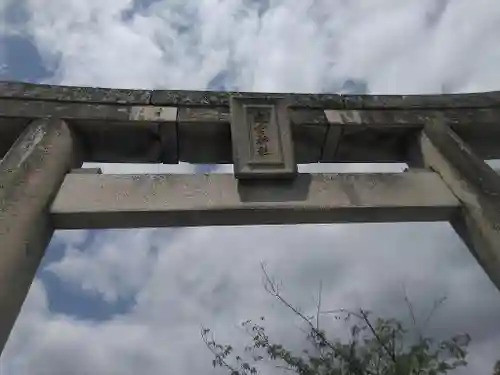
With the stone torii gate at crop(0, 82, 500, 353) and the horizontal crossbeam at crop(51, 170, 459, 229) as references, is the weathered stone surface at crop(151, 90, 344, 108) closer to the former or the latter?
the stone torii gate at crop(0, 82, 500, 353)

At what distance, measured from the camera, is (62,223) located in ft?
11.1

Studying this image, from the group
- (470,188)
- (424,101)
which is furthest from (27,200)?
(424,101)

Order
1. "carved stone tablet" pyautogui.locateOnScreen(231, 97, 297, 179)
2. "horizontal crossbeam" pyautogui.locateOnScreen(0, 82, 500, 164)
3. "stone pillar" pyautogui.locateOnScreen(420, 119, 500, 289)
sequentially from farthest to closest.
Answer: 1. "horizontal crossbeam" pyautogui.locateOnScreen(0, 82, 500, 164)
2. "carved stone tablet" pyautogui.locateOnScreen(231, 97, 297, 179)
3. "stone pillar" pyautogui.locateOnScreen(420, 119, 500, 289)

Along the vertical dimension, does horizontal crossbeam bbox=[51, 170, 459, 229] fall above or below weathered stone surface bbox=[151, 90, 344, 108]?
below

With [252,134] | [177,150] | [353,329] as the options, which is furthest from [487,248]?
[353,329]

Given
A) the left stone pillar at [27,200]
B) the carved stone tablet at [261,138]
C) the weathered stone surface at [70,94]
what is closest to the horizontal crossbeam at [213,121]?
the weathered stone surface at [70,94]

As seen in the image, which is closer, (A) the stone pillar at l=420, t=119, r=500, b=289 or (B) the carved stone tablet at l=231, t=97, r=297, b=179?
(A) the stone pillar at l=420, t=119, r=500, b=289

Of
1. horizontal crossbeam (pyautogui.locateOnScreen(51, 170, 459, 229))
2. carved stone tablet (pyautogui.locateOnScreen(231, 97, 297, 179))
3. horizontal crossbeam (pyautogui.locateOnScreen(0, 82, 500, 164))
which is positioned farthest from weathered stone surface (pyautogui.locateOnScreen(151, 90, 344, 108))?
horizontal crossbeam (pyautogui.locateOnScreen(51, 170, 459, 229))

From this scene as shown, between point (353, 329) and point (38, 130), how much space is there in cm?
480

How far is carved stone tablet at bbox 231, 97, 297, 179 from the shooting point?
367cm

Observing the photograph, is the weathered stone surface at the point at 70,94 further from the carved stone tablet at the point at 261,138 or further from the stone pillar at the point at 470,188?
the stone pillar at the point at 470,188

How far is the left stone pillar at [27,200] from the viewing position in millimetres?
2799

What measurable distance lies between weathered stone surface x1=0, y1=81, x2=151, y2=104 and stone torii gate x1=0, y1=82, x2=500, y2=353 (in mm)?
12

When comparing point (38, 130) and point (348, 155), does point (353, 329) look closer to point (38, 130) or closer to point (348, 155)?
point (348, 155)
